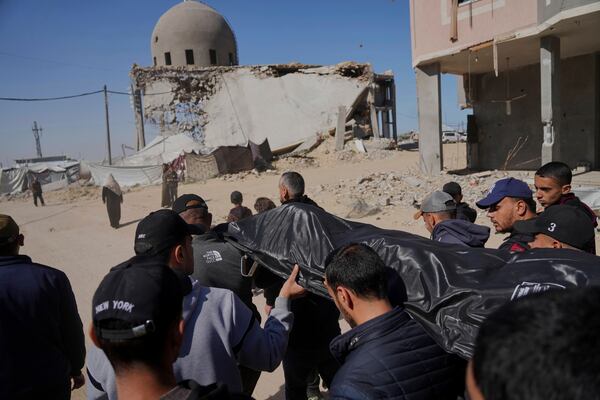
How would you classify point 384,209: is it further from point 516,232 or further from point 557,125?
point 516,232

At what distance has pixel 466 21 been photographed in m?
12.5

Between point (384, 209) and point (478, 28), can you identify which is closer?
point (384, 209)

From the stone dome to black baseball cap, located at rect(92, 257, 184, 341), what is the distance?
3401 cm

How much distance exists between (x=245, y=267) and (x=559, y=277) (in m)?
1.70

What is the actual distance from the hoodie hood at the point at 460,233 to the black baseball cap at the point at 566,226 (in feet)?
1.18

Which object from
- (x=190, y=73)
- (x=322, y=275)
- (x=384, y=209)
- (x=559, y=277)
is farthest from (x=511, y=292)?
(x=190, y=73)

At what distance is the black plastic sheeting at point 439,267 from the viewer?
1587mm

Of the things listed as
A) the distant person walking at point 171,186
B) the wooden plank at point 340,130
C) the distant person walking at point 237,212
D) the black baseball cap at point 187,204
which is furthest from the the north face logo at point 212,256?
the wooden plank at point 340,130

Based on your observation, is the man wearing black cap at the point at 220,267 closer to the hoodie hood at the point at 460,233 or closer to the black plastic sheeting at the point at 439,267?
the black plastic sheeting at the point at 439,267

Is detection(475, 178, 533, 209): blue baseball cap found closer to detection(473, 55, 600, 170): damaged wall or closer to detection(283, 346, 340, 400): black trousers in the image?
detection(283, 346, 340, 400): black trousers

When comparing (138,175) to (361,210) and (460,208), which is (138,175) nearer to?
(361,210)

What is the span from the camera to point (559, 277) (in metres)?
1.55

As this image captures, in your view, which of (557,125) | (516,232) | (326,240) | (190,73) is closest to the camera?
(326,240)

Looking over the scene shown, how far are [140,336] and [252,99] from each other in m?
28.2
